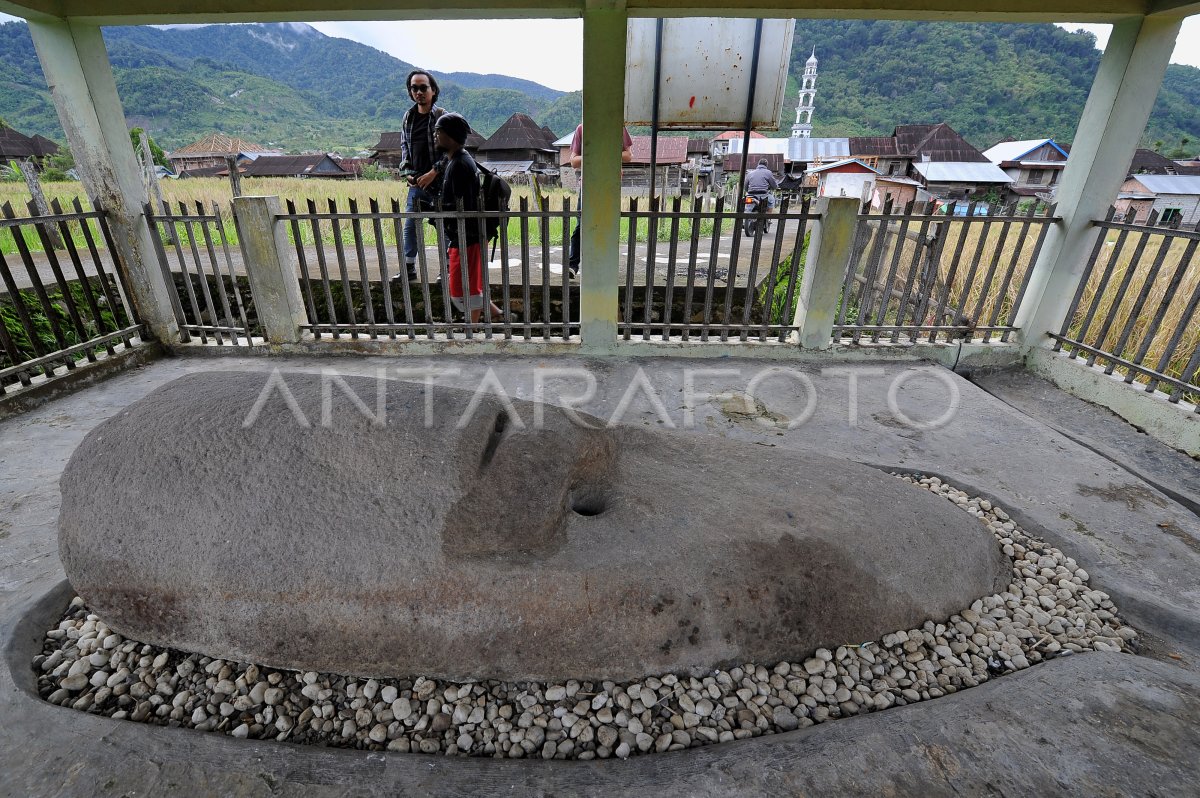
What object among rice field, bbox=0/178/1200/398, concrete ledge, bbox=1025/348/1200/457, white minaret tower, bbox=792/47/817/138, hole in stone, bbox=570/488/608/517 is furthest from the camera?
white minaret tower, bbox=792/47/817/138

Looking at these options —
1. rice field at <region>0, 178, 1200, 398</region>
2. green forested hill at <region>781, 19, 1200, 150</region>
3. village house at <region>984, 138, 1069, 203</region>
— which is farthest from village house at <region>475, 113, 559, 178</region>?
green forested hill at <region>781, 19, 1200, 150</region>

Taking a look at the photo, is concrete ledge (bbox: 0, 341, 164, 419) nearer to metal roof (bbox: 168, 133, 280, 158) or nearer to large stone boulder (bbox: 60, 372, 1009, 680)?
large stone boulder (bbox: 60, 372, 1009, 680)

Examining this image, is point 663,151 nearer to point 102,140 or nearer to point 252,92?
point 102,140

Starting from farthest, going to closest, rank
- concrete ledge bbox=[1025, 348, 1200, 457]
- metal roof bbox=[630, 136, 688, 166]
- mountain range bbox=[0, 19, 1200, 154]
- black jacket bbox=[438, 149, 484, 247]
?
mountain range bbox=[0, 19, 1200, 154]
metal roof bbox=[630, 136, 688, 166]
black jacket bbox=[438, 149, 484, 247]
concrete ledge bbox=[1025, 348, 1200, 457]

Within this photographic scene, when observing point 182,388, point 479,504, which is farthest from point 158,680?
point 479,504

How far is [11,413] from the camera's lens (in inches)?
152

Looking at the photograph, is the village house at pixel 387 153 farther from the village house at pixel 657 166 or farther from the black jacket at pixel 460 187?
the black jacket at pixel 460 187

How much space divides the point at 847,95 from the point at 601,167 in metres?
78.9

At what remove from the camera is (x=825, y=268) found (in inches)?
183

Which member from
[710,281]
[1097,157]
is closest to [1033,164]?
[1097,157]

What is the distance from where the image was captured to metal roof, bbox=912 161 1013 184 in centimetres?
2906

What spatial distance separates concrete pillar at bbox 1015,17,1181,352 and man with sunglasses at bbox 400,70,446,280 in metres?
5.17

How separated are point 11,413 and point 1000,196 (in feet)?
119

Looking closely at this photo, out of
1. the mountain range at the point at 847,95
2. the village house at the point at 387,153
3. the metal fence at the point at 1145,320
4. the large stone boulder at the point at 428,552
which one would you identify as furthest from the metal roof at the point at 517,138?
the large stone boulder at the point at 428,552
